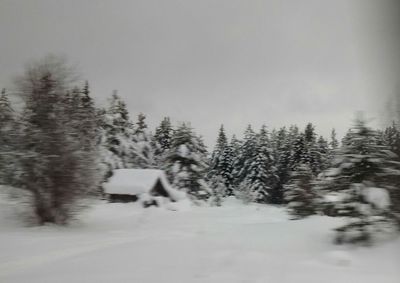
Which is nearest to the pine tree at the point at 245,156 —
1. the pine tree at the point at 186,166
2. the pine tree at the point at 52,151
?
the pine tree at the point at 186,166

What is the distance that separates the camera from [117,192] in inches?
1510

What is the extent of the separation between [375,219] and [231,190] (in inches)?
2259

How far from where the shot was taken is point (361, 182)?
1102 centimetres

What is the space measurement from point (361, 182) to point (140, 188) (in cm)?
2804

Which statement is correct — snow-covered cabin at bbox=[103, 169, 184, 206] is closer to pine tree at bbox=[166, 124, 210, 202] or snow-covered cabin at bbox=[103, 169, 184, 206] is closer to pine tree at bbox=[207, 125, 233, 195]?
pine tree at bbox=[166, 124, 210, 202]

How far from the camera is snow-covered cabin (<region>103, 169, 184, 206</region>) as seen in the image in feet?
123

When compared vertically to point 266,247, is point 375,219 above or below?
above

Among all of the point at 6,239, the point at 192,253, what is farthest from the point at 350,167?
the point at 6,239

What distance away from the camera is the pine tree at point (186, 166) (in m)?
46.1

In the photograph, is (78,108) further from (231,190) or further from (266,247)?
(231,190)

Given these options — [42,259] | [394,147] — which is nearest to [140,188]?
[42,259]

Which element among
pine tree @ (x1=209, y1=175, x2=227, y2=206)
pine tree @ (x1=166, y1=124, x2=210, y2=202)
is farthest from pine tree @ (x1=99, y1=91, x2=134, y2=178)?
pine tree @ (x1=209, y1=175, x2=227, y2=206)

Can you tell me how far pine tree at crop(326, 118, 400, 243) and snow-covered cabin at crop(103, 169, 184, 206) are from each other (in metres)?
26.3

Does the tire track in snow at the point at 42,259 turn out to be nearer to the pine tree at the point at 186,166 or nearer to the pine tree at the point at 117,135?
the pine tree at the point at 186,166
